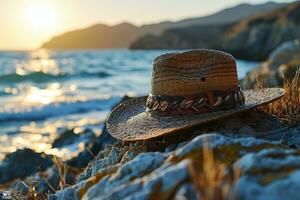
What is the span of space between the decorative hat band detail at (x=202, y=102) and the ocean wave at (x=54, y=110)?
1662 centimetres

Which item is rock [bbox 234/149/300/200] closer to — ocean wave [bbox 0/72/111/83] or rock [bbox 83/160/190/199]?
rock [bbox 83/160/190/199]

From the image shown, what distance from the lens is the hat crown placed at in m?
3.96

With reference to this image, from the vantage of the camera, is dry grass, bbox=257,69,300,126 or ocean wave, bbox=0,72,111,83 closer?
dry grass, bbox=257,69,300,126

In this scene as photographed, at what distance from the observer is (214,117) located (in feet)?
12.2

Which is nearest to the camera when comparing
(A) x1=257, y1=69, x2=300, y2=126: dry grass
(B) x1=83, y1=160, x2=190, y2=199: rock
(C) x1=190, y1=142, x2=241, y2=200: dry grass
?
(C) x1=190, y1=142, x2=241, y2=200: dry grass

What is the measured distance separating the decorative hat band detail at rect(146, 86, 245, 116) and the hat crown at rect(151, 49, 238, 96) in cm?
3

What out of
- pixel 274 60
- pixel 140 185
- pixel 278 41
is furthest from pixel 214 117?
pixel 278 41

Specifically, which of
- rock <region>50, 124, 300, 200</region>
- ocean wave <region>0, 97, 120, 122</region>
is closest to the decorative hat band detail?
rock <region>50, 124, 300, 200</region>

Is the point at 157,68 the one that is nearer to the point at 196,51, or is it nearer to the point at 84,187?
the point at 196,51

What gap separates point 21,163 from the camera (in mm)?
9750

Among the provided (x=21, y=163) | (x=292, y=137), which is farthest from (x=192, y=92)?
(x=21, y=163)

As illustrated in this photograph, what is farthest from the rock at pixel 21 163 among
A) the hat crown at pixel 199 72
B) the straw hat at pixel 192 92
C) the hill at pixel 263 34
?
the hill at pixel 263 34

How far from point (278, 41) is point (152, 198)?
94.0 metres

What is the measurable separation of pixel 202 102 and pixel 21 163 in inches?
253
